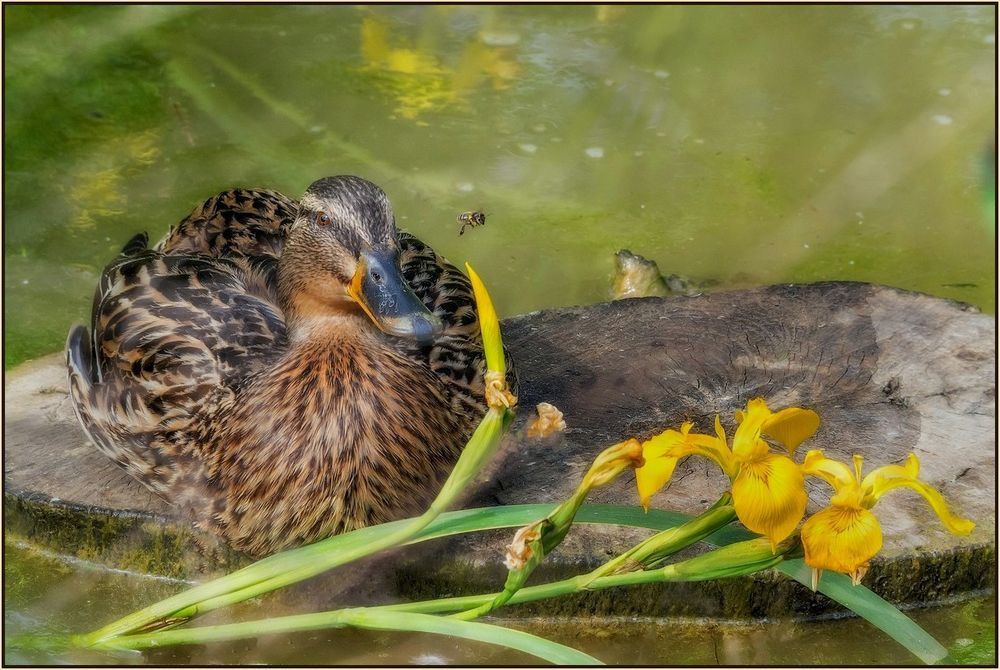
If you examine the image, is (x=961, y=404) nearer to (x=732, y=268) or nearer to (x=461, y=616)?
(x=732, y=268)

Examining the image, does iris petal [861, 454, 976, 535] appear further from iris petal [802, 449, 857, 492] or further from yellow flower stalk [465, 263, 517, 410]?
yellow flower stalk [465, 263, 517, 410]

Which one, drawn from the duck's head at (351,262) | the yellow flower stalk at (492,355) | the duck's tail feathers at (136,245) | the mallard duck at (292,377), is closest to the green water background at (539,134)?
the duck's tail feathers at (136,245)

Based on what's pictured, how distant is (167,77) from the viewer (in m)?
5.80

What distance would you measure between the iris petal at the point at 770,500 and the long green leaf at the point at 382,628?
49 cm

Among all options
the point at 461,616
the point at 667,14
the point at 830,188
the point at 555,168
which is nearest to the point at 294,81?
the point at 555,168

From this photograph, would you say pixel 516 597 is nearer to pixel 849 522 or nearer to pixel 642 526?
pixel 642 526

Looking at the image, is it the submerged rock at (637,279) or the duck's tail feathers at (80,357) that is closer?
the duck's tail feathers at (80,357)

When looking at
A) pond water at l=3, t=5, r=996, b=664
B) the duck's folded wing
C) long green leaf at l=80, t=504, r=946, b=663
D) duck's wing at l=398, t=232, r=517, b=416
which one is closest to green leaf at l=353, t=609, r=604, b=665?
long green leaf at l=80, t=504, r=946, b=663

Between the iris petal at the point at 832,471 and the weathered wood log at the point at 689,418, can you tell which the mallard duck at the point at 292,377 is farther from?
the iris petal at the point at 832,471

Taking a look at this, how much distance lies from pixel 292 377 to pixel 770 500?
137cm

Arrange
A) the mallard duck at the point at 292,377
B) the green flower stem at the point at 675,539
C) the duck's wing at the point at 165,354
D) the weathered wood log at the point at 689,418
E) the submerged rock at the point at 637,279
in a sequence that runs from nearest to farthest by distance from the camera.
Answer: the green flower stem at the point at 675,539, the mallard duck at the point at 292,377, the weathered wood log at the point at 689,418, the duck's wing at the point at 165,354, the submerged rock at the point at 637,279

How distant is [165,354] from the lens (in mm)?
3293

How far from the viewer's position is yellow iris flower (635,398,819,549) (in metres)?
2.23

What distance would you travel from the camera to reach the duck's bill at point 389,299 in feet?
9.25
